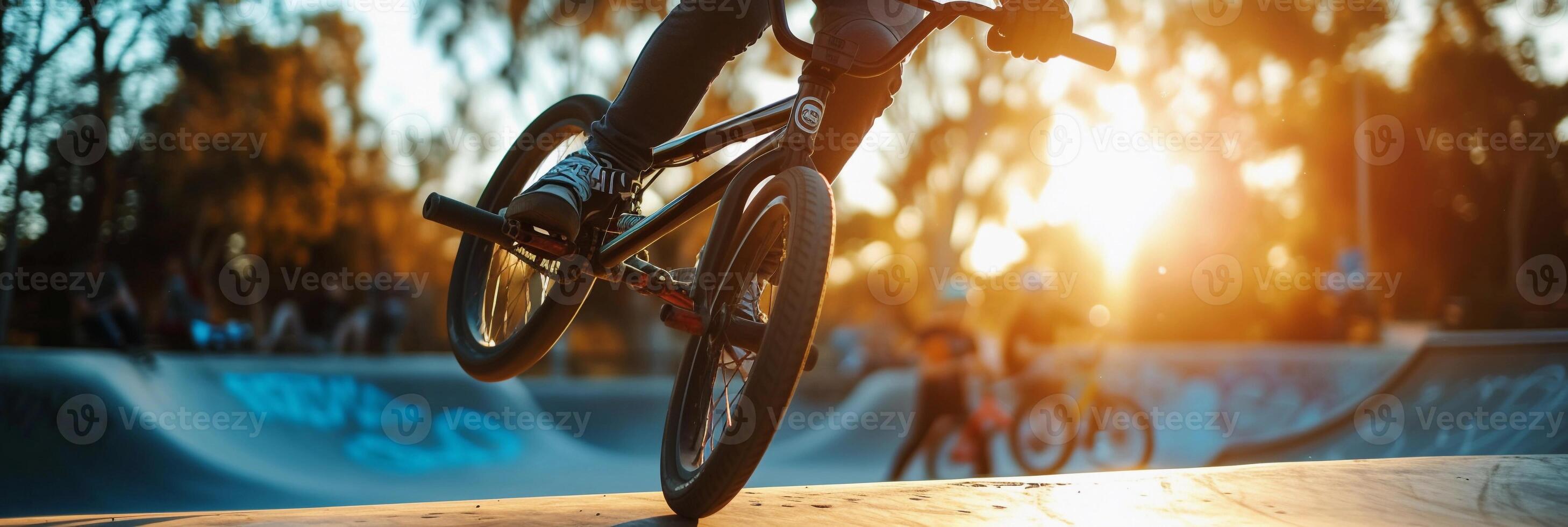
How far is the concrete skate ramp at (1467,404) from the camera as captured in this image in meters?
6.73

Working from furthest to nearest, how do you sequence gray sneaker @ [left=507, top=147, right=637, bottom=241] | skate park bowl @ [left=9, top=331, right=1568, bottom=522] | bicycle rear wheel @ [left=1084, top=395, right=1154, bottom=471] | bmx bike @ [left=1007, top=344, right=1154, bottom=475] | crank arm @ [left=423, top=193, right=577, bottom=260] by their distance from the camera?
1. bicycle rear wheel @ [left=1084, top=395, right=1154, bottom=471]
2. bmx bike @ [left=1007, top=344, right=1154, bottom=475]
3. skate park bowl @ [left=9, top=331, right=1568, bottom=522]
4. crank arm @ [left=423, top=193, right=577, bottom=260]
5. gray sneaker @ [left=507, top=147, right=637, bottom=241]

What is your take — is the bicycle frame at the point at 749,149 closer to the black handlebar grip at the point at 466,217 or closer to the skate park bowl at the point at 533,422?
the black handlebar grip at the point at 466,217

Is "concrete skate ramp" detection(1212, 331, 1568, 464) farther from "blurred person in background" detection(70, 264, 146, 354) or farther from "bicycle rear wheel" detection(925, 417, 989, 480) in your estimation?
"blurred person in background" detection(70, 264, 146, 354)

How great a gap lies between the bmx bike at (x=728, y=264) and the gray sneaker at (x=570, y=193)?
0.15 feet

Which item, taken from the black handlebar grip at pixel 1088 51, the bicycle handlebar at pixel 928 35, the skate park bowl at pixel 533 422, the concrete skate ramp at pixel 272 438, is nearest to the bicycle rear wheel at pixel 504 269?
the bicycle handlebar at pixel 928 35

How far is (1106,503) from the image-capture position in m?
2.62

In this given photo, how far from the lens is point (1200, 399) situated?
12.1 m

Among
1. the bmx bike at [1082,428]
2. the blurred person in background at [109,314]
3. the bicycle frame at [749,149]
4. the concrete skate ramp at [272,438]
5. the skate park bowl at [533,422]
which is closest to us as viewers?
the bicycle frame at [749,149]

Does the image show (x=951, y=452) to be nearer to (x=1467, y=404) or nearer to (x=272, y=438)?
(x=1467, y=404)

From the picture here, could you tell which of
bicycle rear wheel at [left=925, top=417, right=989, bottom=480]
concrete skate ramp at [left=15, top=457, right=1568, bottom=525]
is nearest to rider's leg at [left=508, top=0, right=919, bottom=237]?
concrete skate ramp at [left=15, top=457, right=1568, bottom=525]

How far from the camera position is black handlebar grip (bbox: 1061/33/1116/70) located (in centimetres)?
246

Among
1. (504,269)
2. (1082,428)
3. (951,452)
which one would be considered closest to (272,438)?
(504,269)

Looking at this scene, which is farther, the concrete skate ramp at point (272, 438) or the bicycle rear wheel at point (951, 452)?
the bicycle rear wheel at point (951, 452)

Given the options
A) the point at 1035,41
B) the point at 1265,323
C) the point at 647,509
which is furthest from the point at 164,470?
the point at 1265,323
